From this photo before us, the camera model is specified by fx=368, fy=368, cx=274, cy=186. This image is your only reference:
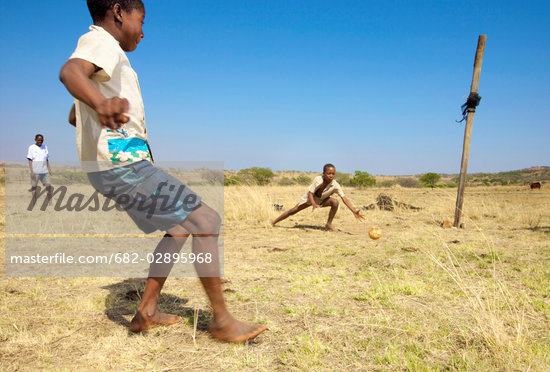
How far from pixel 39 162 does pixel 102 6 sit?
8472 mm

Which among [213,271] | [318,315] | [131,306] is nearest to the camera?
[213,271]

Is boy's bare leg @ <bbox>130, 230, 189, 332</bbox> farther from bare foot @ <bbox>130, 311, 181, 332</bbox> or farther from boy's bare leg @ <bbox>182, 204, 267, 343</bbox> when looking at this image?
boy's bare leg @ <bbox>182, 204, 267, 343</bbox>

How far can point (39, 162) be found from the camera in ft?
29.8

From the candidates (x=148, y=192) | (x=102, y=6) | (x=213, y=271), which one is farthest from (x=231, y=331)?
(x=102, y=6)

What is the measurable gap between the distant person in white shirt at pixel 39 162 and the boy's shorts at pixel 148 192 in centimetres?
822

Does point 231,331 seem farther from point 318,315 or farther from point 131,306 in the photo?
point 131,306

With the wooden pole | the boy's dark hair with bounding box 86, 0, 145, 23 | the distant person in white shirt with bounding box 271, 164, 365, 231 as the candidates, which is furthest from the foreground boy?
the wooden pole

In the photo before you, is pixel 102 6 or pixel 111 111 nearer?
pixel 111 111

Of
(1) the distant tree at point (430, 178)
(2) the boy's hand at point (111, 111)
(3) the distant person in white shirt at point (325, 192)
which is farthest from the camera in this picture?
(1) the distant tree at point (430, 178)

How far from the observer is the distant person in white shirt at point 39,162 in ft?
29.6

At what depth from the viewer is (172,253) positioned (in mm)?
2391

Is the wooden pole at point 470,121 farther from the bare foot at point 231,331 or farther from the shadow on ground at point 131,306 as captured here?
the bare foot at point 231,331

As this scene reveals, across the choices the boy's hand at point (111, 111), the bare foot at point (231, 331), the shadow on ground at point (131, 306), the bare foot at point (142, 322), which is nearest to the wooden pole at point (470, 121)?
the shadow on ground at point (131, 306)

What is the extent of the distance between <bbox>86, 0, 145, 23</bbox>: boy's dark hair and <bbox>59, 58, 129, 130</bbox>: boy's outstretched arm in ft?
1.46
